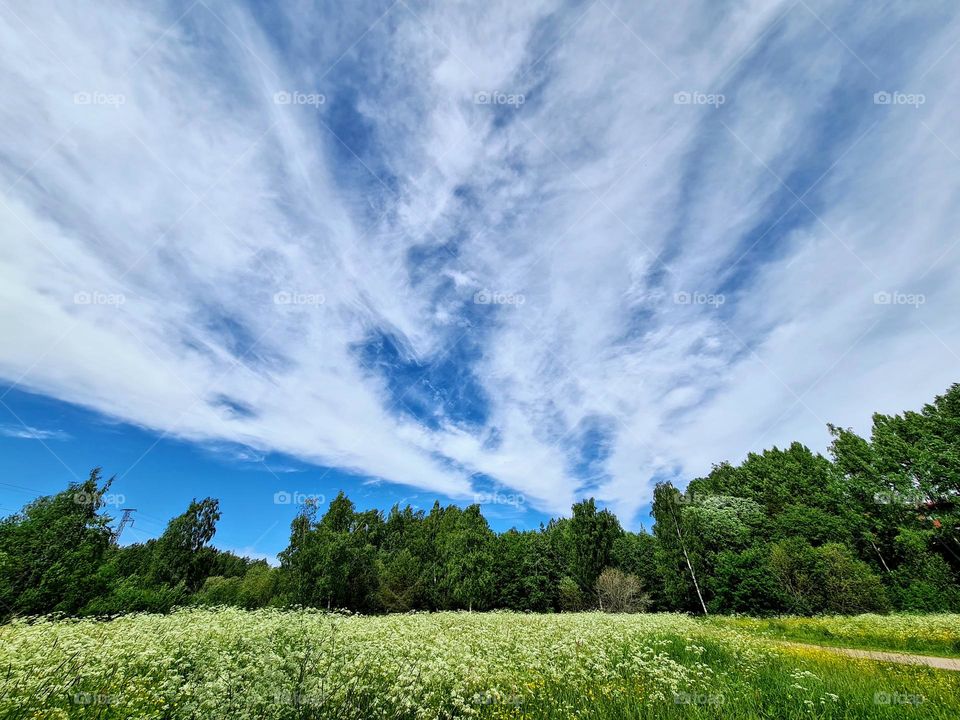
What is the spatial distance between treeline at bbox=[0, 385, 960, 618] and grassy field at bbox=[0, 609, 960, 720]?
17.1 m

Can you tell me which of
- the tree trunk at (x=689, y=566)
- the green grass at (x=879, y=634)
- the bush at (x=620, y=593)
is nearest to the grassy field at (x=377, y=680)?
the green grass at (x=879, y=634)

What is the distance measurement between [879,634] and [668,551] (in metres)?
24.7

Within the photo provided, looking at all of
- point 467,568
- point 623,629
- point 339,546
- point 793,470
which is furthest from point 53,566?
point 793,470

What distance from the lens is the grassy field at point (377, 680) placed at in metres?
5.61

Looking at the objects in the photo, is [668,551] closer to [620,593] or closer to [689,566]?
[689,566]

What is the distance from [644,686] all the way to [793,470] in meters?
63.3

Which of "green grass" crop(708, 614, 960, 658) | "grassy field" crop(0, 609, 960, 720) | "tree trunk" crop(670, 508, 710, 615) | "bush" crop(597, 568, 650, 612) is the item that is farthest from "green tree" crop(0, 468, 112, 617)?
"tree trunk" crop(670, 508, 710, 615)

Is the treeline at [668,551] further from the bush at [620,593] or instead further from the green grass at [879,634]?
the green grass at [879,634]

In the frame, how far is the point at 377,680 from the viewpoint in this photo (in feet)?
22.0

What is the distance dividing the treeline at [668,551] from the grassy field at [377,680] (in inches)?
673

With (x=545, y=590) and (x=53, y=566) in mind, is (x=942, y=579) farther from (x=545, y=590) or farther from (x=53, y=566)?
(x=53, y=566)

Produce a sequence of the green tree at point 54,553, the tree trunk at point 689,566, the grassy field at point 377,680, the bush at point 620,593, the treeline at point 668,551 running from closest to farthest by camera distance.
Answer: the grassy field at point 377,680
the green tree at point 54,553
the treeline at point 668,551
the tree trunk at point 689,566
the bush at point 620,593

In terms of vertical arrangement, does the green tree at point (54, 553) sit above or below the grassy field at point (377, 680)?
above

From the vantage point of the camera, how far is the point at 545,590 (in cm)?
4859
